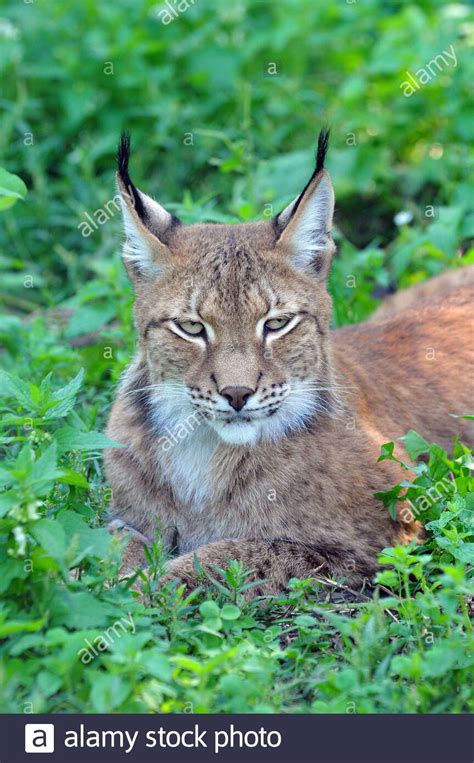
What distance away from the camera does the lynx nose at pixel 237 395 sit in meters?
4.97

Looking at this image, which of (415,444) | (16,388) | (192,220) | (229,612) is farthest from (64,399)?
(192,220)

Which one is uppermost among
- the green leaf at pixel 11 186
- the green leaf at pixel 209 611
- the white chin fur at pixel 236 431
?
the green leaf at pixel 11 186

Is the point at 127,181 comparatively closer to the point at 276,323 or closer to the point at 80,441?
the point at 276,323

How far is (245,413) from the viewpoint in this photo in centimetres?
507

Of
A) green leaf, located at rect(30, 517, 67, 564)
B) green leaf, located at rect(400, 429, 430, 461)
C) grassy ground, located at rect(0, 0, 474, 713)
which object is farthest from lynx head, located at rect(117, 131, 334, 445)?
green leaf, located at rect(30, 517, 67, 564)

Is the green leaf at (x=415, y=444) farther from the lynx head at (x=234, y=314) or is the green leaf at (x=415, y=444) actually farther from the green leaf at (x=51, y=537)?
the green leaf at (x=51, y=537)

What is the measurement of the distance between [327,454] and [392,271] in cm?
332

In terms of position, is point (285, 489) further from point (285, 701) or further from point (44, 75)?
point (44, 75)

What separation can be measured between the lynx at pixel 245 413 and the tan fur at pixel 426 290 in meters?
1.59

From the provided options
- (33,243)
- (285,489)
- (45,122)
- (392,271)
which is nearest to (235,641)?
(285,489)

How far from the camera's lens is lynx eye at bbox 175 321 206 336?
205 inches

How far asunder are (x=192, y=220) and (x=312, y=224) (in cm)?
168

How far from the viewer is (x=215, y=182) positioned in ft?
32.3

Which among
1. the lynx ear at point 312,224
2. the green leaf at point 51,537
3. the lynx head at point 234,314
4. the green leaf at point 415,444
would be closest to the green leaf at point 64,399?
the lynx head at point 234,314
